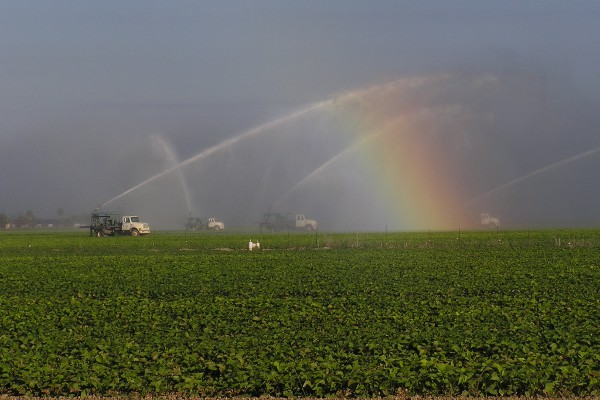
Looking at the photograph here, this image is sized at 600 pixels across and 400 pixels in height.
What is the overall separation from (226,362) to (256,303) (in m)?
7.59

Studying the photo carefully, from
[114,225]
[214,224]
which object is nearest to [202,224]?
[214,224]

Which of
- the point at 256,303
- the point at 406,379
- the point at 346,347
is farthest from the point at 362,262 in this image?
the point at 406,379

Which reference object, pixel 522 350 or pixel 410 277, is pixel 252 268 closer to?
pixel 410 277

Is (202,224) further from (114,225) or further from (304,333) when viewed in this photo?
(304,333)

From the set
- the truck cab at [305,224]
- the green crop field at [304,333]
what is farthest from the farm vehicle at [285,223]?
the green crop field at [304,333]

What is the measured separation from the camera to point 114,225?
277ft

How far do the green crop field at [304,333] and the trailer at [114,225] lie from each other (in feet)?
181

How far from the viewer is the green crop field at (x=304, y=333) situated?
37.7 feet

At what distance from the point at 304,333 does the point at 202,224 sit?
107m

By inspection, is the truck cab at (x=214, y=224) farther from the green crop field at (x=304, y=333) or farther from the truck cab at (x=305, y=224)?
the green crop field at (x=304, y=333)

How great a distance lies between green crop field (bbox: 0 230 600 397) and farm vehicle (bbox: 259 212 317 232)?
74.8 m

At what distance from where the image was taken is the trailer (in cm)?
8400

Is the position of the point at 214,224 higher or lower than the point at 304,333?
higher

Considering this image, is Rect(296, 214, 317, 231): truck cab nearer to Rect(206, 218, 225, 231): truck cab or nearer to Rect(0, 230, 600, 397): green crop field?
Rect(206, 218, 225, 231): truck cab
